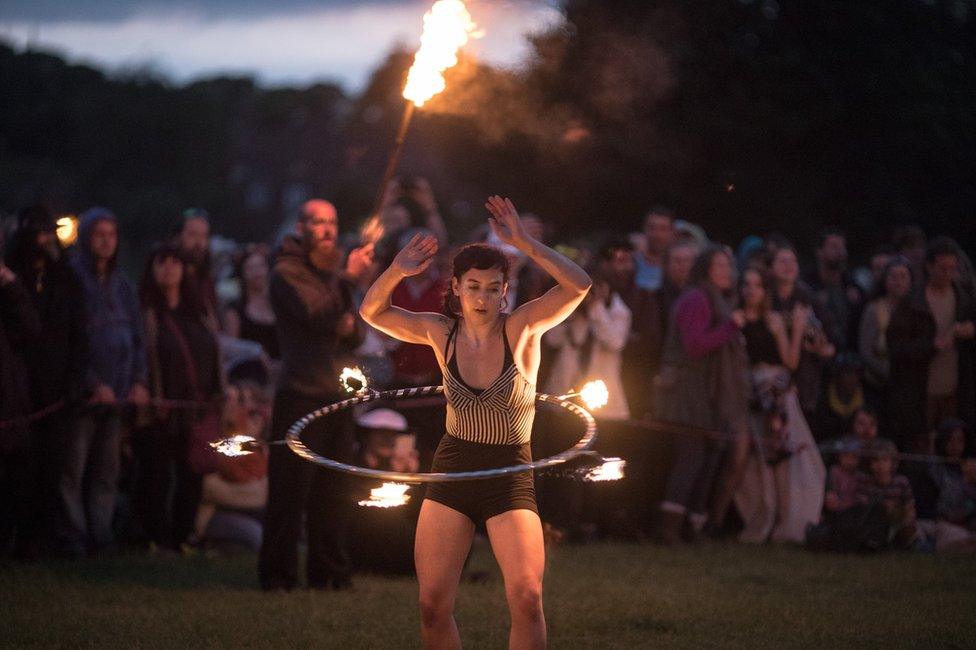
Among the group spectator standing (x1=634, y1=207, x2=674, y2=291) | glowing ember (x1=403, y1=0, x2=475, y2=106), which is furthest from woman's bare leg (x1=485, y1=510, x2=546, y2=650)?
spectator standing (x1=634, y1=207, x2=674, y2=291)

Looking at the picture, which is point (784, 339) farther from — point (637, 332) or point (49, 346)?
point (49, 346)

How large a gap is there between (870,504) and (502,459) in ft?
21.5

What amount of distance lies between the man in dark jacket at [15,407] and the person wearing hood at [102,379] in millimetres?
486

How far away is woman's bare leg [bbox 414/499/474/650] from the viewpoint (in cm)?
660

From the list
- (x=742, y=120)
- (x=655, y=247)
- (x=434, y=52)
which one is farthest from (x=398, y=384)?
(x=742, y=120)

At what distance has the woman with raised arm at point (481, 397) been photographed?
21.7 ft

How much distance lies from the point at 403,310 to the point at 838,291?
27.9 feet

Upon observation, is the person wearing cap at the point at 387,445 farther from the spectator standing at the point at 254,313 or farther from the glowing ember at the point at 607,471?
the glowing ember at the point at 607,471

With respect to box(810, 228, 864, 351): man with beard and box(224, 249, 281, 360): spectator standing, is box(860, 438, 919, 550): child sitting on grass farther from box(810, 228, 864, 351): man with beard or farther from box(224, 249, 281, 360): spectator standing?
box(224, 249, 281, 360): spectator standing

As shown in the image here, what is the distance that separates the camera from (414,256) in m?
7.01

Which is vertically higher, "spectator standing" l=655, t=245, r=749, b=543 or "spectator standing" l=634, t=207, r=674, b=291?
"spectator standing" l=634, t=207, r=674, b=291

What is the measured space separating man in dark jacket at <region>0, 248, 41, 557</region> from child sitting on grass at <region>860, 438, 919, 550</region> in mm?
7214

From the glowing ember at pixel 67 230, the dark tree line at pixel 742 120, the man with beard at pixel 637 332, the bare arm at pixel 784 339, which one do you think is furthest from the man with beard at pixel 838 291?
the glowing ember at pixel 67 230

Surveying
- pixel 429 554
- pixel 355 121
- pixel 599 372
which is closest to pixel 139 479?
pixel 599 372
